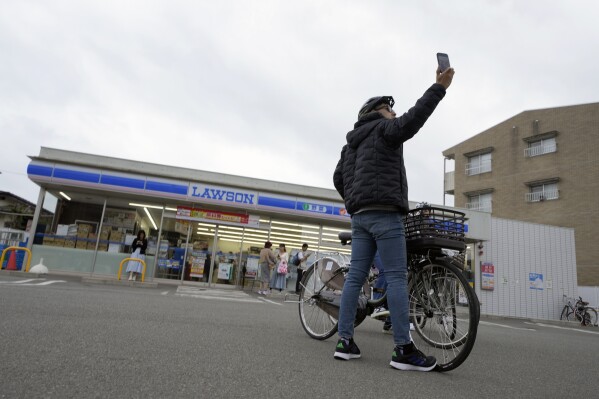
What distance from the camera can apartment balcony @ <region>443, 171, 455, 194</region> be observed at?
31.4 metres

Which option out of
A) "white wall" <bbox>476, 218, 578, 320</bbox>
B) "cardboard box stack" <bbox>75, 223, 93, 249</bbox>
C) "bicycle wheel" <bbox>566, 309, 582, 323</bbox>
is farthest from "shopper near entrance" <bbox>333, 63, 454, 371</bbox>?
"bicycle wheel" <bbox>566, 309, 582, 323</bbox>

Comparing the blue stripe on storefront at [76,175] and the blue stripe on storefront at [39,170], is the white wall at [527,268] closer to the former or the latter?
the blue stripe on storefront at [76,175]

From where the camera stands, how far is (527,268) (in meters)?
16.8

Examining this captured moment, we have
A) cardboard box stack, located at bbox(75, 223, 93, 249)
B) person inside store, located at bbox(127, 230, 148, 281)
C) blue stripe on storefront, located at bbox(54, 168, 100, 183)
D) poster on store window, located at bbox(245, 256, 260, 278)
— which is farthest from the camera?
poster on store window, located at bbox(245, 256, 260, 278)

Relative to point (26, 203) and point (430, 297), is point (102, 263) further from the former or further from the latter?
point (26, 203)

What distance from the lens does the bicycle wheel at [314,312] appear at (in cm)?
346

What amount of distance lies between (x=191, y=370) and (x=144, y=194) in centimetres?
1324

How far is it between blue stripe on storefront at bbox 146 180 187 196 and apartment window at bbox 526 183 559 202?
2238cm

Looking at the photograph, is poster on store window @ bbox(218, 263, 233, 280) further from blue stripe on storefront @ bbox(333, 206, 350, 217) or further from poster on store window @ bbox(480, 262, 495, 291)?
poster on store window @ bbox(480, 262, 495, 291)

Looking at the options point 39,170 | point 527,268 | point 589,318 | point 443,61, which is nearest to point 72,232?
point 39,170

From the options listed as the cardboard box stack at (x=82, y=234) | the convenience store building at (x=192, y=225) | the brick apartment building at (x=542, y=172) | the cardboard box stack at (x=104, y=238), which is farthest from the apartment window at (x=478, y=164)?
the cardboard box stack at (x=82, y=234)

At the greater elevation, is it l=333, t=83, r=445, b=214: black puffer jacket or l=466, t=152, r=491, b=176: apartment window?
l=466, t=152, r=491, b=176: apartment window

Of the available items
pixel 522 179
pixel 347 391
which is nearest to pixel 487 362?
pixel 347 391

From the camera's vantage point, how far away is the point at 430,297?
2.95m
